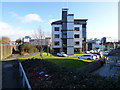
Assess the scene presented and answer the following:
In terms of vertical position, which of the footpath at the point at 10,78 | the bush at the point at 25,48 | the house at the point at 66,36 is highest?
the house at the point at 66,36

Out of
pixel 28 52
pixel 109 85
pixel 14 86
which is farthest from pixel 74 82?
pixel 28 52

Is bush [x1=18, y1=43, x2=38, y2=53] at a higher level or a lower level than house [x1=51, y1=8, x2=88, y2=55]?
lower

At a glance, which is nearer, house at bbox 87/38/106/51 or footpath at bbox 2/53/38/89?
footpath at bbox 2/53/38/89

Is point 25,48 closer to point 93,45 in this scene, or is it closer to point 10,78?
point 10,78

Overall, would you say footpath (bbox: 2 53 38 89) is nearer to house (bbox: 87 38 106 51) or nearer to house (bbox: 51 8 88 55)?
house (bbox: 51 8 88 55)

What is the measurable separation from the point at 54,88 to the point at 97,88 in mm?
1741

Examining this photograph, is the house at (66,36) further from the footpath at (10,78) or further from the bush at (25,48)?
the footpath at (10,78)

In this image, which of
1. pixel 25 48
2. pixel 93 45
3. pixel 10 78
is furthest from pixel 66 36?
pixel 93 45

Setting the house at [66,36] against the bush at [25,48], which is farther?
the house at [66,36]

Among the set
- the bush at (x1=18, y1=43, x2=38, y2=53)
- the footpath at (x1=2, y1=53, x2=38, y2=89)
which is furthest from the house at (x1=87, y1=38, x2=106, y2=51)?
the footpath at (x1=2, y1=53, x2=38, y2=89)

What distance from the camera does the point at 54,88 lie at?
343 cm

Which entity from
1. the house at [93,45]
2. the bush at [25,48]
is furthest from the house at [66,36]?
the house at [93,45]

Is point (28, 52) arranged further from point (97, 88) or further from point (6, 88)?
point (97, 88)

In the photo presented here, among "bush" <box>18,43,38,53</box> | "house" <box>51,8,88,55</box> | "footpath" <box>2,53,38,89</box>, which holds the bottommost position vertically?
"footpath" <box>2,53,38,89</box>
